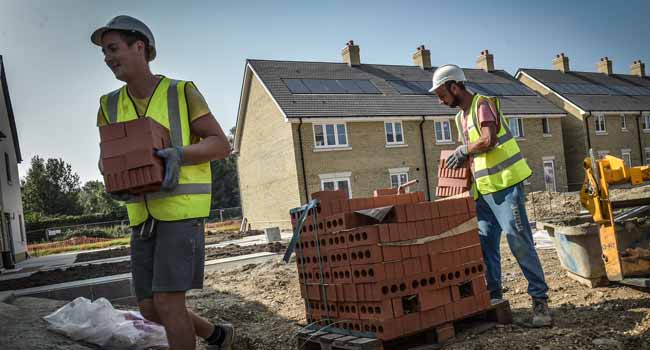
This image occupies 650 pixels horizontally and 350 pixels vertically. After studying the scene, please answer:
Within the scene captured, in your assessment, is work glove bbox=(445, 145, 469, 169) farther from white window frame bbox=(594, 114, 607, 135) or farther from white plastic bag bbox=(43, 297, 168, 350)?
white window frame bbox=(594, 114, 607, 135)

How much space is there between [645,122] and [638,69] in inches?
410

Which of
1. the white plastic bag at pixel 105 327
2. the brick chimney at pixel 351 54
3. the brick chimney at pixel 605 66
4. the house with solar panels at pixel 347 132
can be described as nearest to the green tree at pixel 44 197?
the house with solar panels at pixel 347 132

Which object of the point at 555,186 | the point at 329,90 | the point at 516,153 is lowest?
the point at 555,186

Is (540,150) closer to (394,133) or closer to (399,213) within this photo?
(394,133)

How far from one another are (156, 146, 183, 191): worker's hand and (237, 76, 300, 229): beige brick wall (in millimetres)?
21438

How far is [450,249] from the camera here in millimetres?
3805

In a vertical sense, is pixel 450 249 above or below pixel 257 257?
above

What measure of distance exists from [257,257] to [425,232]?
9245 millimetres

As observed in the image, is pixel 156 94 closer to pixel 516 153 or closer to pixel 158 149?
pixel 158 149

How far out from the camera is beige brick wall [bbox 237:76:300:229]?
25.3m

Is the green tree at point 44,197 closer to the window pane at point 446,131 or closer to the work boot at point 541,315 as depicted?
the window pane at point 446,131

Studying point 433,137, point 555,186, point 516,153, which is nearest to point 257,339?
point 516,153

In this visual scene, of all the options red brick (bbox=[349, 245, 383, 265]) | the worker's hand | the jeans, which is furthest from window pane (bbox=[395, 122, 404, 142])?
the worker's hand

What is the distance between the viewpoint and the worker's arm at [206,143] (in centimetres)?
273
